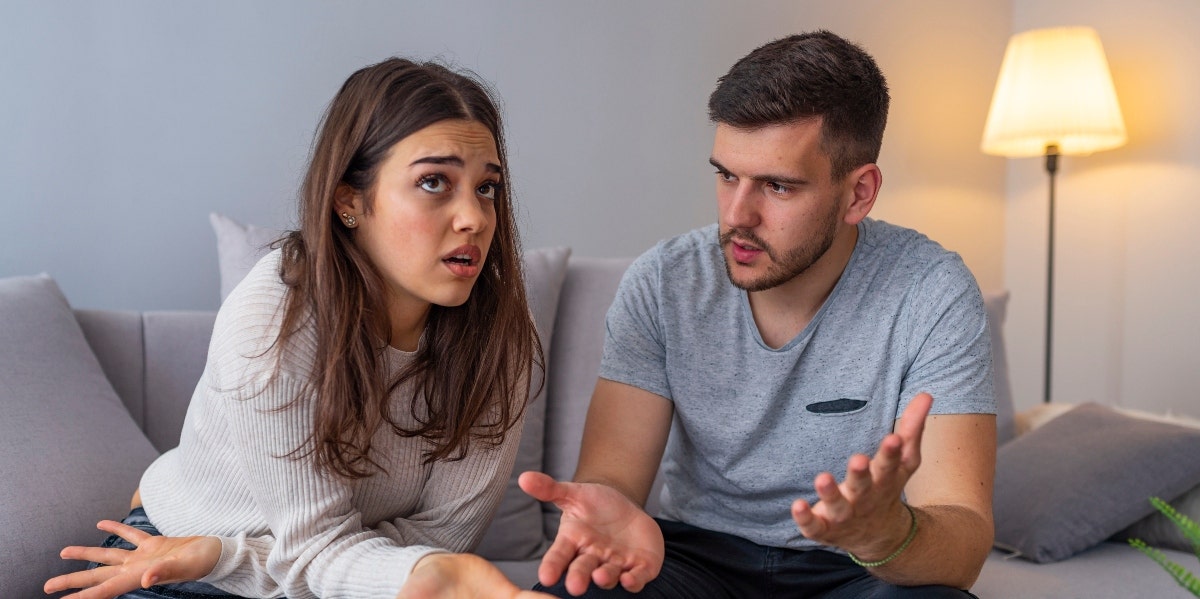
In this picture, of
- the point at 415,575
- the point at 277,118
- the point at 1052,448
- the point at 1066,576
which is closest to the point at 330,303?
the point at 415,575

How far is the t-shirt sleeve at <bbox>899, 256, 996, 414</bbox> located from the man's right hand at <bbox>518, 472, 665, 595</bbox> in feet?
1.36

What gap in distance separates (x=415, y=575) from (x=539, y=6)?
168 centimetres

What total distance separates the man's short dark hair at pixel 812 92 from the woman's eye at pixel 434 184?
434 millimetres

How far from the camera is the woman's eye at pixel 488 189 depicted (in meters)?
1.33

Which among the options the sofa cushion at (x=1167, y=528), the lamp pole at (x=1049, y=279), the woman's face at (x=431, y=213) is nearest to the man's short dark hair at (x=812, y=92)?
the woman's face at (x=431, y=213)

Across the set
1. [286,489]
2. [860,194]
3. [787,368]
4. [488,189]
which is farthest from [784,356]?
[286,489]

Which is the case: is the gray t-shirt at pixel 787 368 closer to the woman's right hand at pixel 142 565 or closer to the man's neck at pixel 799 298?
the man's neck at pixel 799 298

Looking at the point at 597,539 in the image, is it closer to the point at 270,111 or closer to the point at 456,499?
the point at 456,499

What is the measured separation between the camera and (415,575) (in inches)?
44.8

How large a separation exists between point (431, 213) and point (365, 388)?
0.73ft

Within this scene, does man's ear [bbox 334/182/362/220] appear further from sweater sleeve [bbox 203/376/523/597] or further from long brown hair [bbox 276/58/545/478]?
sweater sleeve [bbox 203/376/523/597]

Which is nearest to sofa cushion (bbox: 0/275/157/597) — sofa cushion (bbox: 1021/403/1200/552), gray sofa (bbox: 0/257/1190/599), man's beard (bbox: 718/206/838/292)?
gray sofa (bbox: 0/257/1190/599)

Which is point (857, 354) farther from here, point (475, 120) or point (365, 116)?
point (365, 116)

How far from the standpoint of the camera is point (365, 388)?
1262mm
